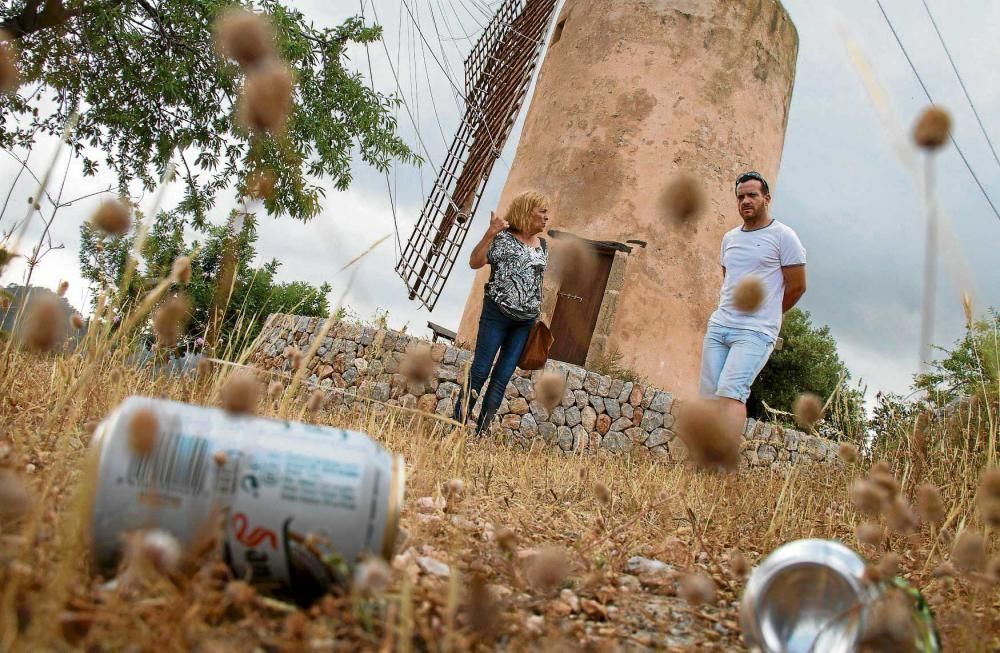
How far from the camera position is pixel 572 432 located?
320 inches

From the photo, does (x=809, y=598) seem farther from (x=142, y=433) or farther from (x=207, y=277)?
(x=207, y=277)

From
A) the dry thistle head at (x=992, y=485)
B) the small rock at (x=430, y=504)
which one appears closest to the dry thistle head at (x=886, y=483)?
the dry thistle head at (x=992, y=485)

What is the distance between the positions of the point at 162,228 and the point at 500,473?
547cm

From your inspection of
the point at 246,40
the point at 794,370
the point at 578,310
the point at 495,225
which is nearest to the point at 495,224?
the point at 495,225

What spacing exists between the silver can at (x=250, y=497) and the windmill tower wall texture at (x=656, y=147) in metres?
8.26

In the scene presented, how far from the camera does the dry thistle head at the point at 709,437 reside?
1463 millimetres

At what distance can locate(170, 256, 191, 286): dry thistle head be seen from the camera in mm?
1535

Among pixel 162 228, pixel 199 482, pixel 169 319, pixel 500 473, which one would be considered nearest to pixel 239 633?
pixel 199 482

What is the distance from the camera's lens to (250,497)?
1.18 metres

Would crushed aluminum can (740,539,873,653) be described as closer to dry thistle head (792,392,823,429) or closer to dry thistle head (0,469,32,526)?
dry thistle head (792,392,823,429)

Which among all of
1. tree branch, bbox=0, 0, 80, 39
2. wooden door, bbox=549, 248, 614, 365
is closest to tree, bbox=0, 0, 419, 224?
tree branch, bbox=0, 0, 80, 39

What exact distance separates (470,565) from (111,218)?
97cm

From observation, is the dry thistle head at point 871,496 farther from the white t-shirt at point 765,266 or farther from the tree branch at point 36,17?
the tree branch at point 36,17

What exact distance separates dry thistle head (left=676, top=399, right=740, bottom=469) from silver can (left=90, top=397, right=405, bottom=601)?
56 centimetres
